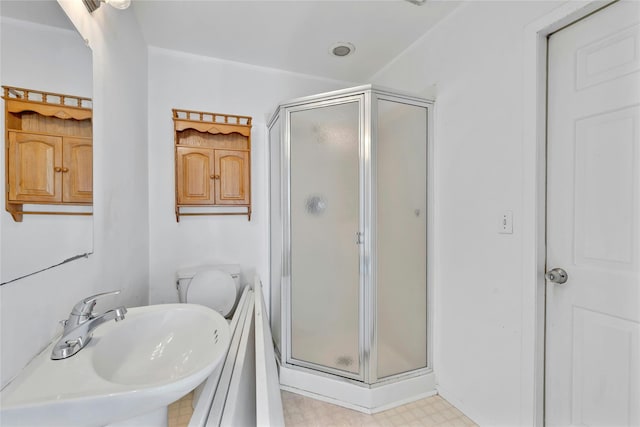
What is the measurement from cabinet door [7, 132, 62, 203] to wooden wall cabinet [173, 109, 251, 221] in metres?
A: 1.32

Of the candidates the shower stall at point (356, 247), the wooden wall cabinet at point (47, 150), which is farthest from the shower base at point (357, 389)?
the wooden wall cabinet at point (47, 150)

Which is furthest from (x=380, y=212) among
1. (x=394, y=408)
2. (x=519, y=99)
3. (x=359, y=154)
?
(x=394, y=408)

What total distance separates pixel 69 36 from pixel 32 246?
70 cm

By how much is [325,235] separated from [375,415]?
3.62 ft

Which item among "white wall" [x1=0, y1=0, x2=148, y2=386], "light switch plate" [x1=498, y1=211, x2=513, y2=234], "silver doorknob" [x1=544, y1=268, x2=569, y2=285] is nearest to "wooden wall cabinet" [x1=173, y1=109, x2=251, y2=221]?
"white wall" [x1=0, y1=0, x2=148, y2=386]

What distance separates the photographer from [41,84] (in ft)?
2.46

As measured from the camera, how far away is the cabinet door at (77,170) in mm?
859

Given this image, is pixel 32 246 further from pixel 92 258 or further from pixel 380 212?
pixel 380 212

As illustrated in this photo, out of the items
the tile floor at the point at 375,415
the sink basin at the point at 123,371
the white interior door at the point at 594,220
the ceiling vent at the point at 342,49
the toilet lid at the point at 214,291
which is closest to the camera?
the sink basin at the point at 123,371

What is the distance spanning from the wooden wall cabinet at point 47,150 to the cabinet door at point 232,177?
1145 millimetres

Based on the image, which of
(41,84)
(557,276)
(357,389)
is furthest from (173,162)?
(557,276)

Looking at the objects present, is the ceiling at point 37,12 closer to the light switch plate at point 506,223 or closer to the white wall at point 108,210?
the white wall at point 108,210

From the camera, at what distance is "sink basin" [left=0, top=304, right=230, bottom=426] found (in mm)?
555

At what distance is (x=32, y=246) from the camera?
→ 0.70m
